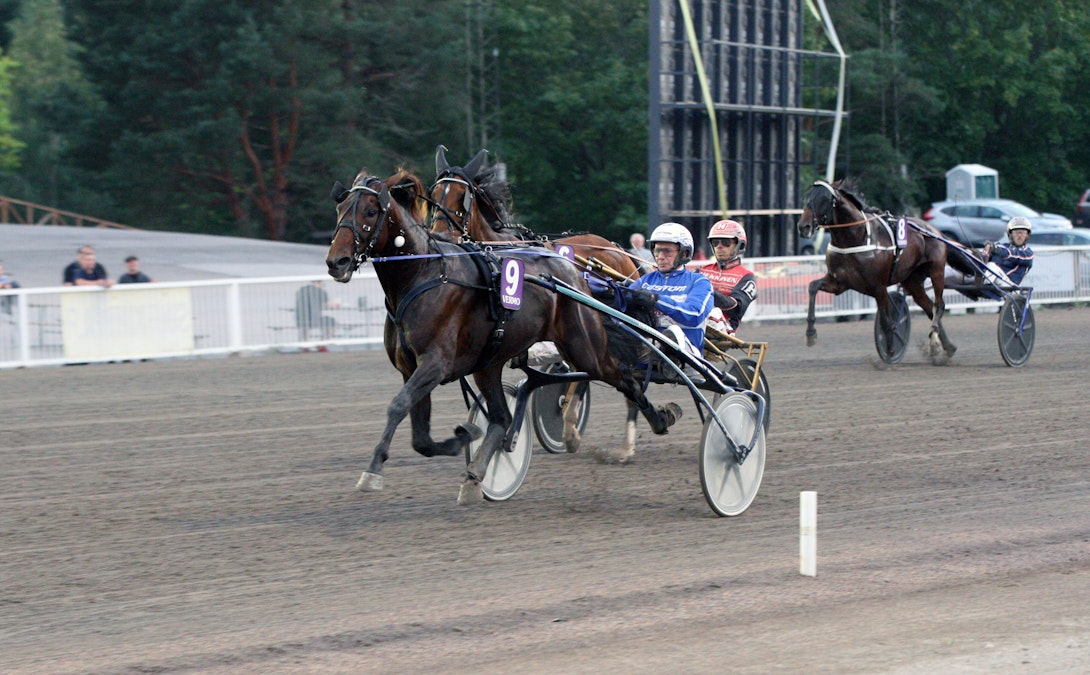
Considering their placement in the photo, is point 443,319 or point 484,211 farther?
point 484,211

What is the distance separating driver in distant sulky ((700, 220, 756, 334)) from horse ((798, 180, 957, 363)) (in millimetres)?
4115

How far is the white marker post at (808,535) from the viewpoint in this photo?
540 cm

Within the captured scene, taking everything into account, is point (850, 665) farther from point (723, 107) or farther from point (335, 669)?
point (723, 107)

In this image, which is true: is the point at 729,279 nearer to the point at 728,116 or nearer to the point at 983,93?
the point at 728,116

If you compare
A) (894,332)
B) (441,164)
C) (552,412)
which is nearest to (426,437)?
(552,412)

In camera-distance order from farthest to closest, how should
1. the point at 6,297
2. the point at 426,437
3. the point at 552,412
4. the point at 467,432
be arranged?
the point at 6,297 → the point at 552,412 → the point at 467,432 → the point at 426,437

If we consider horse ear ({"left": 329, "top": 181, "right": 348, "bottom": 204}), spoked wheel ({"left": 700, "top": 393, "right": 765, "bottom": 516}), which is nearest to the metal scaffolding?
spoked wheel ({"left": 700, "top": 393, "right": 765, "bottom": 516})

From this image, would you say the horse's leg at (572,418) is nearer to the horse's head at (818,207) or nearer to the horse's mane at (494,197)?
the horse's mane at (494,197)

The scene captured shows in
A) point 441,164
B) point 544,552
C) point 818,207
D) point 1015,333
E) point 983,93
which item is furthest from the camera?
point 983,93

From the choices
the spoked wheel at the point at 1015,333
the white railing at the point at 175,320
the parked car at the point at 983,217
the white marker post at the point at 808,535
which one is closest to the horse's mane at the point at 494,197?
the white marker post at the point at 808,535

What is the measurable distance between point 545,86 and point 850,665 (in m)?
36.7

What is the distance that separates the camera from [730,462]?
6.82 metres

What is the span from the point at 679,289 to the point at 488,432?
1.42 m

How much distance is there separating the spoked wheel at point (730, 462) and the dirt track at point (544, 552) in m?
0.11
